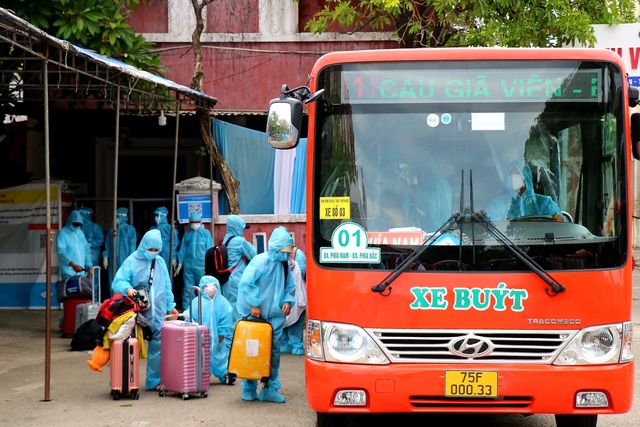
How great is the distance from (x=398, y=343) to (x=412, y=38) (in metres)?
10.9

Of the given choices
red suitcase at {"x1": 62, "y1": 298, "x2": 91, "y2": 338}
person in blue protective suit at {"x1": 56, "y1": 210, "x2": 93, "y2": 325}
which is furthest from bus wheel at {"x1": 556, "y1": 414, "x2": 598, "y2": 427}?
person in blue protective suit at {"x1": 56, "y1": 210, "x2": 93, "y2": 325}

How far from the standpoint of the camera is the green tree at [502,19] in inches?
570

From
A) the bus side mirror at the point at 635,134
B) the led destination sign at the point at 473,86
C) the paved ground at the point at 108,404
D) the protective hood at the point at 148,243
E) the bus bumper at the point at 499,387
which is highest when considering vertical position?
the led destination sign at the point at 473,86

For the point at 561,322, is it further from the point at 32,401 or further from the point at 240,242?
the point at 240,242

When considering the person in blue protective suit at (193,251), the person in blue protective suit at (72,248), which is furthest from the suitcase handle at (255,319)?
the person in blue protective suit at (193,251)

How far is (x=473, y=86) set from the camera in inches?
262

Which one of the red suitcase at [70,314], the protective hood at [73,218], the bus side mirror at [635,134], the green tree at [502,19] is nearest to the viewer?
the bus side mirror at [635,134]

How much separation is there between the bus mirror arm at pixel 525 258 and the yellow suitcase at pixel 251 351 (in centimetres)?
274

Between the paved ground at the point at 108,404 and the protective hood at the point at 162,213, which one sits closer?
the paved ground at the point at 108,404

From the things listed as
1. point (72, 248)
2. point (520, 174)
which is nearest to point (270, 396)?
point (520, 174)

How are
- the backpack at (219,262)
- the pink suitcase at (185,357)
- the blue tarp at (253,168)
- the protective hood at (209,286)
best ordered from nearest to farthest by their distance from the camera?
1. the pink suitcase at (185,357)
2. the protective hood at (209,286)
3. the backpack at (219,262)
4. the blue tarp at (253,168)

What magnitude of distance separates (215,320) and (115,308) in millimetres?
1356

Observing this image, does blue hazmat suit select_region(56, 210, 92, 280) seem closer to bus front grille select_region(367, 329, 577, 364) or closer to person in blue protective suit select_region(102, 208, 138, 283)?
person in blue protective suit select_region(102, 208, 138, 283)

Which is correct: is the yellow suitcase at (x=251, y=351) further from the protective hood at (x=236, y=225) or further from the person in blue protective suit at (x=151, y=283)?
the protective hood at (x=236, y=225)
